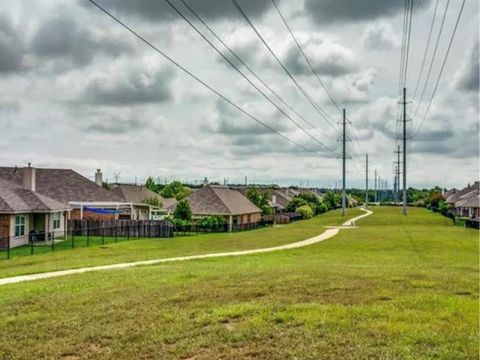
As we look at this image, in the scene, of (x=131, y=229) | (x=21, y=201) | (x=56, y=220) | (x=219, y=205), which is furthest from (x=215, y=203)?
(x=21, y=201)

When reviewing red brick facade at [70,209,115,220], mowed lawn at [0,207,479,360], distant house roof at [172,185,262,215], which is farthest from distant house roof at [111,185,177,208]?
mowed lawn at [0,207,479,360]

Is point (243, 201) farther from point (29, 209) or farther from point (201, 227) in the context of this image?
point (29, 209)

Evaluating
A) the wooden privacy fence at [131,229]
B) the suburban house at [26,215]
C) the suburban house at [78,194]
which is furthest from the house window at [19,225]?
the suburban house at [78,194]

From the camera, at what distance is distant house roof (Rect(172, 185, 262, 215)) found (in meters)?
66.0

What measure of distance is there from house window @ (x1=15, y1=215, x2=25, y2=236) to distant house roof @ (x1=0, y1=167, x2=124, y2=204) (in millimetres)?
15180

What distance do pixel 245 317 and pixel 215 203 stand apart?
56.8 m

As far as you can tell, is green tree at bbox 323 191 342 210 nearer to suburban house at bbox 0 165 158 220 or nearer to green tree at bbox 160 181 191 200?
green tree at bbox 160 181 191 200

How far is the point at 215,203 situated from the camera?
67.1 metres

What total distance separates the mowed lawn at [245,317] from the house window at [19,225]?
73.8 ft

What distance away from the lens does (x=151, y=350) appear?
8.76m

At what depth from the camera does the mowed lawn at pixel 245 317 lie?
8.63 metres

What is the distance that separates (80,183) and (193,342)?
175ft

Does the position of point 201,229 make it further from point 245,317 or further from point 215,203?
point 245,317

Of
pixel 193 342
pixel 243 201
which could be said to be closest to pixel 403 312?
pixel 193 342
